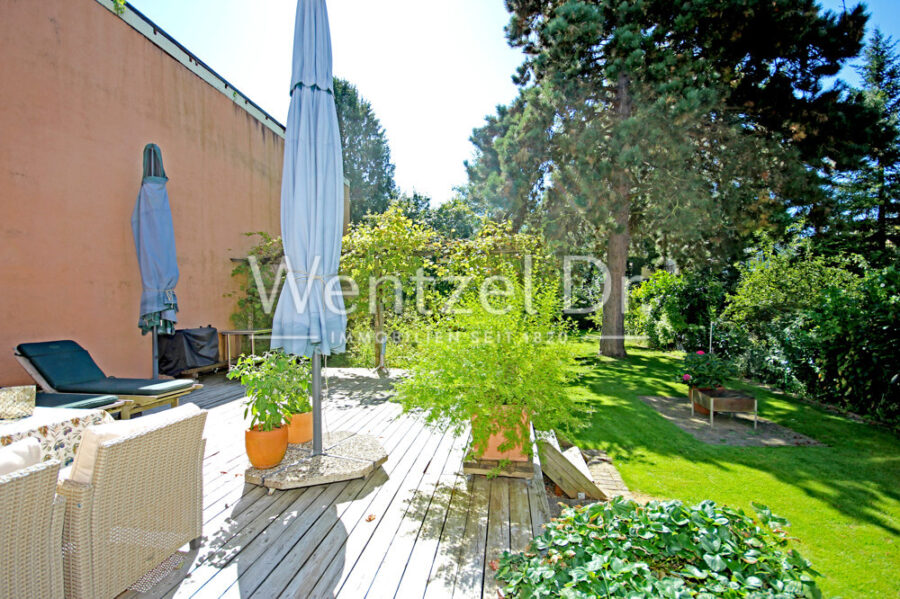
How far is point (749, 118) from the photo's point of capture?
9781mm

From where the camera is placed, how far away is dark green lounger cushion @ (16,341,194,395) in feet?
13.3

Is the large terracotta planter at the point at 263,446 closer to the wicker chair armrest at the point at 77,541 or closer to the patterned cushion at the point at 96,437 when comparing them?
the patterned cushion at the point at 96,437

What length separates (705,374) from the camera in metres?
5.94

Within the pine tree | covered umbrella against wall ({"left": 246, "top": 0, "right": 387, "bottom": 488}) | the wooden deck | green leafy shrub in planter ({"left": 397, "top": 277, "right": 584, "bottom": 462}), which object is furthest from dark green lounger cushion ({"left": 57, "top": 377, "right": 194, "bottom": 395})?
the pine tree

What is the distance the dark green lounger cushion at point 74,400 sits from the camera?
3.51 metres

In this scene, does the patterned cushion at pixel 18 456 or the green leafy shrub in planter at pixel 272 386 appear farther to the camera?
the green leafy shrub in planter at pixel 272 386

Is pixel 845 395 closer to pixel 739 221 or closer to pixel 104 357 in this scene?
pixel 739 221

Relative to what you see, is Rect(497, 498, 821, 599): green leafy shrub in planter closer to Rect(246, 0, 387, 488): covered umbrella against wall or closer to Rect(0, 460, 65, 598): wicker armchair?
Rect(0, 460, 65, 598): wicker armchair

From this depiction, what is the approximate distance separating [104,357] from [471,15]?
7.63 meters

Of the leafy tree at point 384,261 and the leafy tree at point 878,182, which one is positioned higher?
the leafy tree at point 878,182

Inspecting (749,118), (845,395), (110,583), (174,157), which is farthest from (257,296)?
(749,118)

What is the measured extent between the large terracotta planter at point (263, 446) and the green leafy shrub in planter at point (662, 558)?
2.03m

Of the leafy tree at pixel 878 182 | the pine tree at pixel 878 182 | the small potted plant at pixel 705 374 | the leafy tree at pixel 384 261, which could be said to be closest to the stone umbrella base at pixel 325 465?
the leafy tree at pixel 384 261

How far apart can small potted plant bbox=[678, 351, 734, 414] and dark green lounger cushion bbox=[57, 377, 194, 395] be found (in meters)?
6.15
